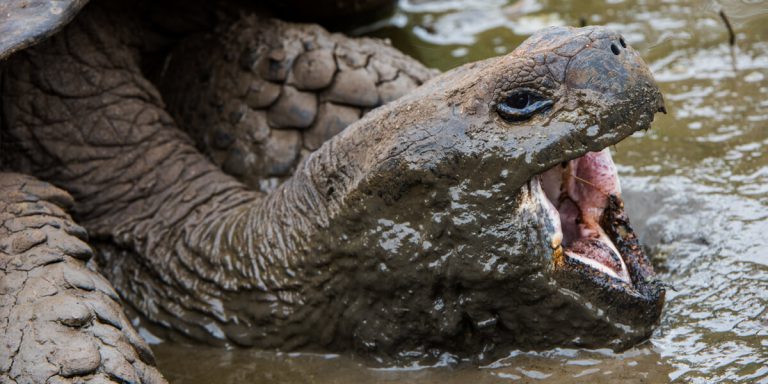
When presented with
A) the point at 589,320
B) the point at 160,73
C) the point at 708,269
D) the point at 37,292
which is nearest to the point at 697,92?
the point at 708,269

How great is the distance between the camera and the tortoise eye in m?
2.62

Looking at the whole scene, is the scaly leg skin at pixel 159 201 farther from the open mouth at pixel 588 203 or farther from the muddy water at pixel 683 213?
the open mouth at pixel 588 203

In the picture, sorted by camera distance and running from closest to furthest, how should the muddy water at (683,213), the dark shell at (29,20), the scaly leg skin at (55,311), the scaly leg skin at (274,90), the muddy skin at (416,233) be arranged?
1. the scaly leg skin at (55,311)
2. the muddy skin at (416,233)
3. the muddy water at (683,213)
4. the dark shell at (29,20)
5. the scaly leg skin at (274,90)

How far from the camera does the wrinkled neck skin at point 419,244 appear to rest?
2639 mm

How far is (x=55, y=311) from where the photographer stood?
2660mm

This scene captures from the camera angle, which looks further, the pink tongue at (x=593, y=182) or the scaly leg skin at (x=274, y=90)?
the scaly leg skin at (x=274, y=90)

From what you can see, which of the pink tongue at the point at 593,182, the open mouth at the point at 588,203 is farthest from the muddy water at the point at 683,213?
the pink tongue at the point at 593,182

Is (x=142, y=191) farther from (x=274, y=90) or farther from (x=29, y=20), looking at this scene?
(x=29, y=20)

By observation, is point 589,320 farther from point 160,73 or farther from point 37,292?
point 160,73

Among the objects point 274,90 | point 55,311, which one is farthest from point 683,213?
point 55,311

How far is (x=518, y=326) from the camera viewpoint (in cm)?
285

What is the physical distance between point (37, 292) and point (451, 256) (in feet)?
3.61

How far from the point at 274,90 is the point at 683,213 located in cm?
163

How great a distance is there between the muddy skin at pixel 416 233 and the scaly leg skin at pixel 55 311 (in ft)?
1.37
